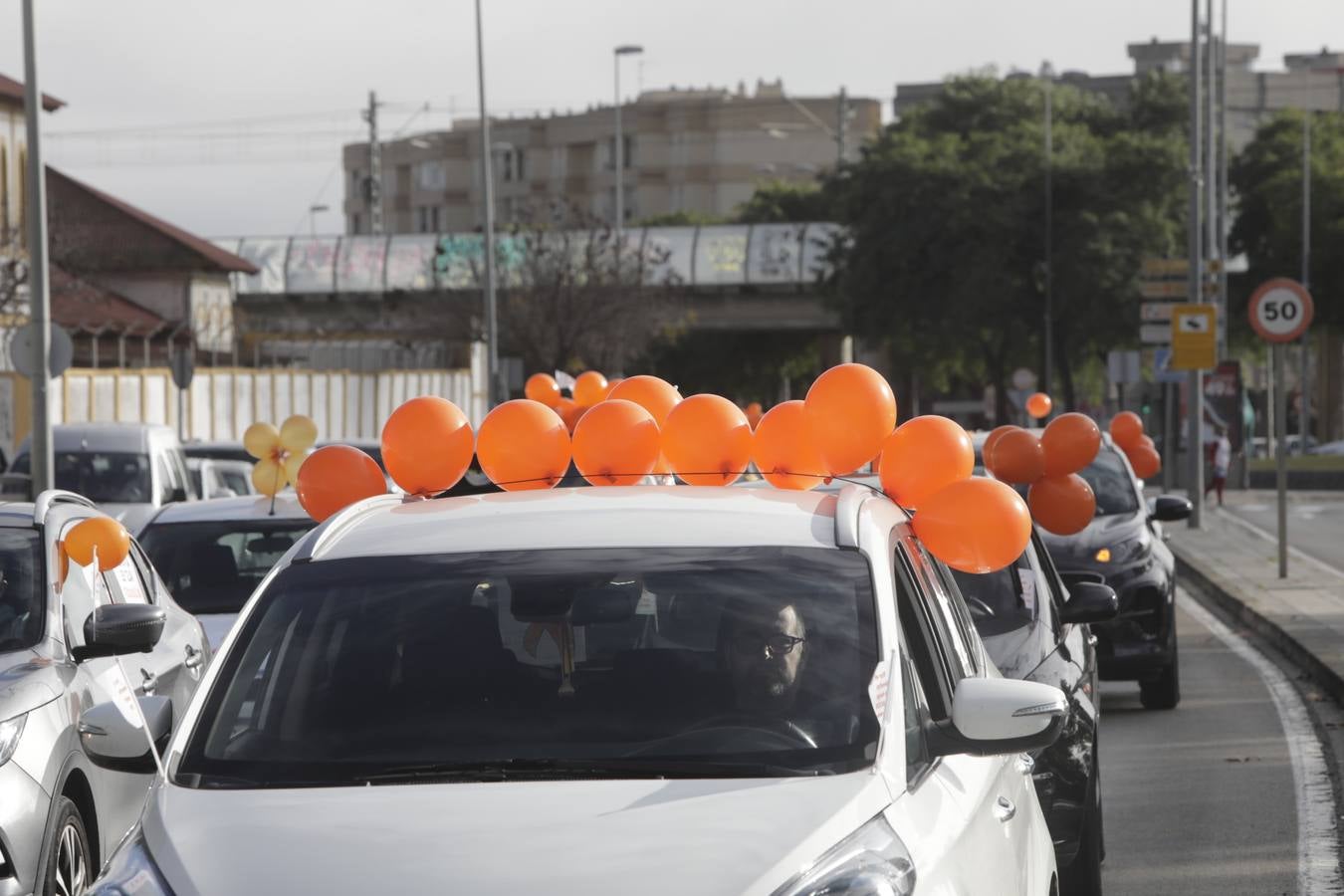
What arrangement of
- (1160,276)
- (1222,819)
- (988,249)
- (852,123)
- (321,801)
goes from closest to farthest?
1. (321,801)
2. (1222,819)
3. (1160,276)
4. (988,249)
5. (852,123)

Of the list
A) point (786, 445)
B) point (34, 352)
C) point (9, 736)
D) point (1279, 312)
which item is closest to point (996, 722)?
point (786, 445)

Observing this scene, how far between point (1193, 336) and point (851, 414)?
25.4 m

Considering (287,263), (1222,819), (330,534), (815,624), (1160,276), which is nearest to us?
(815,624)

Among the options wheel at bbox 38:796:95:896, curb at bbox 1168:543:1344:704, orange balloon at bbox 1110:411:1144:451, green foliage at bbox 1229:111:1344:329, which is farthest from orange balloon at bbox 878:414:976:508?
green foliage at bbox 1229:111:1344:329

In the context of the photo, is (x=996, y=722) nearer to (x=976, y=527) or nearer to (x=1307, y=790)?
(x=976, y=527)

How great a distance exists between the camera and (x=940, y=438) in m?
6.26

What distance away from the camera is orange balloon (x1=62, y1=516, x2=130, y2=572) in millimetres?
7898

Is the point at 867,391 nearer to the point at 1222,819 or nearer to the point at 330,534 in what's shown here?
the point at 330,534

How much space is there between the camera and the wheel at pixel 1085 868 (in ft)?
24.0

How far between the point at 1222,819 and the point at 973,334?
51.9 m

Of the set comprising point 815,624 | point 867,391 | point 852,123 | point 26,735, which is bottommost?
point 26,735

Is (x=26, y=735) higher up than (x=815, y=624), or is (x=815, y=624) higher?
(x=815, y=624)

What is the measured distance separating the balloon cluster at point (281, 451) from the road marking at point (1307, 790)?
5165 millimetres

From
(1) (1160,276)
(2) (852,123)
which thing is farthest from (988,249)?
(2) (852,123)
